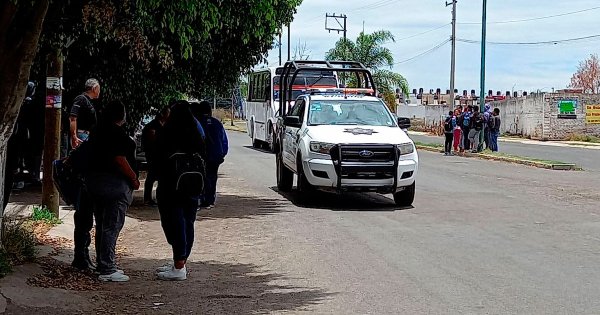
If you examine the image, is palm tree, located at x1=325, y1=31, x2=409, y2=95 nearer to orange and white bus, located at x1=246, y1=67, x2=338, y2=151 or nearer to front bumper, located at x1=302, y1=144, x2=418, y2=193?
orange and white bus, located at x1=246, y1=67, x2=338, y2=151

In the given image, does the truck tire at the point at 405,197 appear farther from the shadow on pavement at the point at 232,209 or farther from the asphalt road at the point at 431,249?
the shadow on pavement at the point at 232,209

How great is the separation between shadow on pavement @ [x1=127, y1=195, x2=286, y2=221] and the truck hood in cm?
143

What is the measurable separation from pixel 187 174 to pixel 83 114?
3.00 m

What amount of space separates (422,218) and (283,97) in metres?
5.91

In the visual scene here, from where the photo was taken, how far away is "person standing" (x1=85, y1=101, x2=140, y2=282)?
830 cm

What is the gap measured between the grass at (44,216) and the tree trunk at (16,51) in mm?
4014

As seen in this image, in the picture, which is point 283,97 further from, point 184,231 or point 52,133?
point 184,231

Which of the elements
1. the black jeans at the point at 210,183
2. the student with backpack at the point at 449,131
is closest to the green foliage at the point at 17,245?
the black jeans at the point at 210,183

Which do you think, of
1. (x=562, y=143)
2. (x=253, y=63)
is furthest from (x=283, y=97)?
(x=562, y=143)

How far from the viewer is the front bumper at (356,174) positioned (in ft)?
47.1

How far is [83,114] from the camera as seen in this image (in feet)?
36.0

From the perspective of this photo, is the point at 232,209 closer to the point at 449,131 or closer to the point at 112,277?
the point at 112,277

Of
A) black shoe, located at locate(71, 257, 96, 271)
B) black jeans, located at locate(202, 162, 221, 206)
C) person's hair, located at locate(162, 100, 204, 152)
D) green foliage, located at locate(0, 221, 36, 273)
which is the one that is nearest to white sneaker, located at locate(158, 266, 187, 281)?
black shoe, located at locate(71, 257, 96, 271)

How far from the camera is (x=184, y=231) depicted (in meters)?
8.71
